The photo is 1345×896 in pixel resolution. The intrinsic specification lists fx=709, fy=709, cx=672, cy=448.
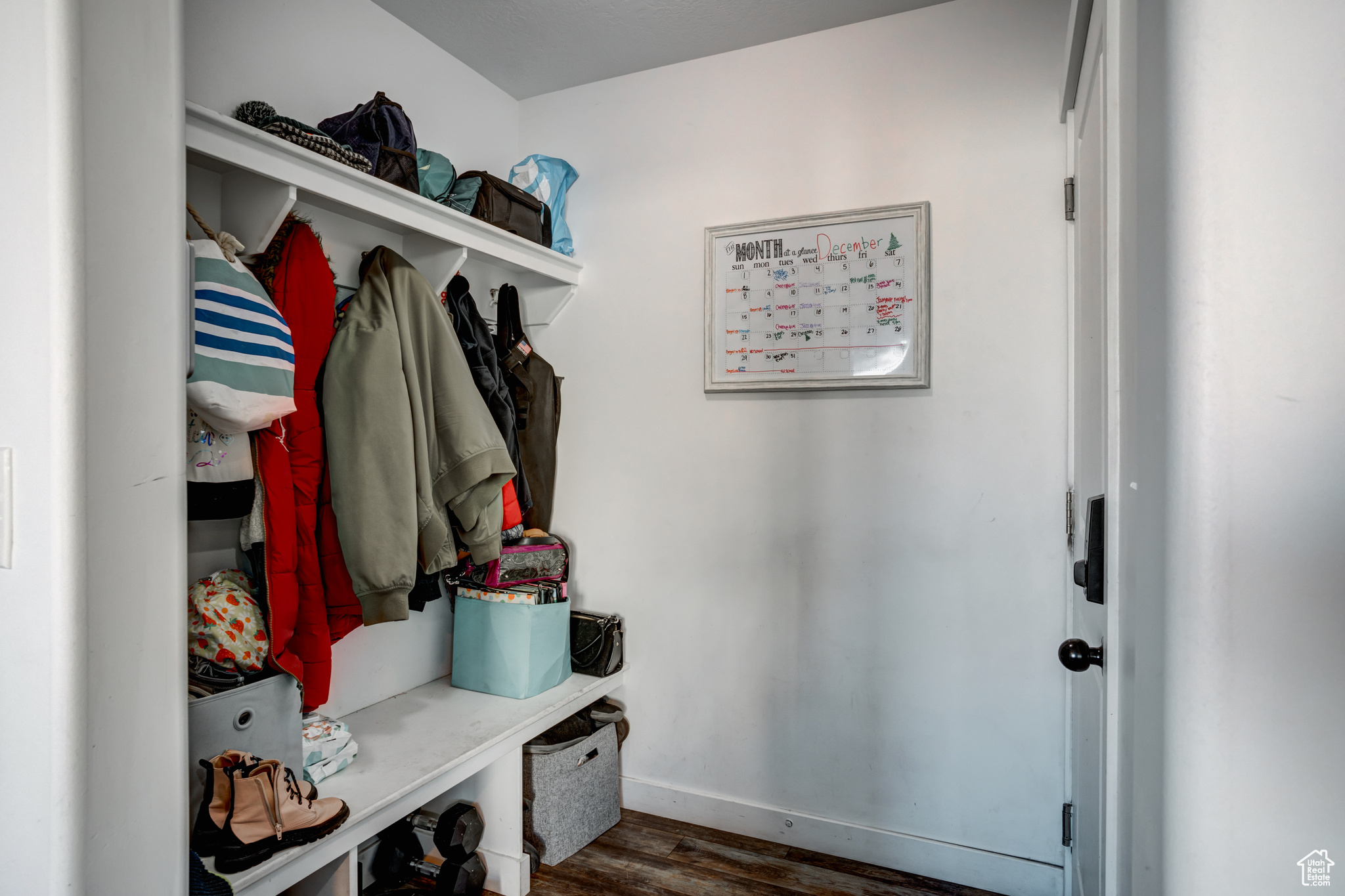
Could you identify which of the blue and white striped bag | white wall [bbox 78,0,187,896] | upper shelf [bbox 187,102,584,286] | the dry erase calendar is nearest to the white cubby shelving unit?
upper shelf [bbox 187,102,584,286]

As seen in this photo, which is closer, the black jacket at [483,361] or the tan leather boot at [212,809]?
the tan leather boot at [212,809]

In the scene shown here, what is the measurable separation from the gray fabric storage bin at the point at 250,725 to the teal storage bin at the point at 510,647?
2.18ft

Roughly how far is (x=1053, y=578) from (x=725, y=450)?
970 mm

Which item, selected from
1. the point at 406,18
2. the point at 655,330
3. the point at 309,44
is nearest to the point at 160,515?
the point at 309,44

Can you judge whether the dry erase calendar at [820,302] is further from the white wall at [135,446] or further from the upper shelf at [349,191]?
the white wall at [135,446]

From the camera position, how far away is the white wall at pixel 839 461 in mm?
1883

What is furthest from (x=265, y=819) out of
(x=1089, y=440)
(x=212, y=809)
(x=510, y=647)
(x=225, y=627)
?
(x=1089, y=440)

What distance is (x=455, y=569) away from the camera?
217 cm

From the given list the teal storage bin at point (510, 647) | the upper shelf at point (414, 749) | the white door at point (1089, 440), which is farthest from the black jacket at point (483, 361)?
the white door at point (1089, 440)

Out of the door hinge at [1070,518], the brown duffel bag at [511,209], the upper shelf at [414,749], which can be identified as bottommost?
the upper shelf at [414,749]

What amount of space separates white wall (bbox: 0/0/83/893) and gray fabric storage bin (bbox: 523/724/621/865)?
1276 mm

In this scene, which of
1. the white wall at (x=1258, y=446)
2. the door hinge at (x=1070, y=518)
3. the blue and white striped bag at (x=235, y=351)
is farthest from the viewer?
the door hinge at (x=1070, y=518)

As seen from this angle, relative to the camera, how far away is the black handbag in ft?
7.48

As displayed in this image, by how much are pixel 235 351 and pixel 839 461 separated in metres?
1.53
